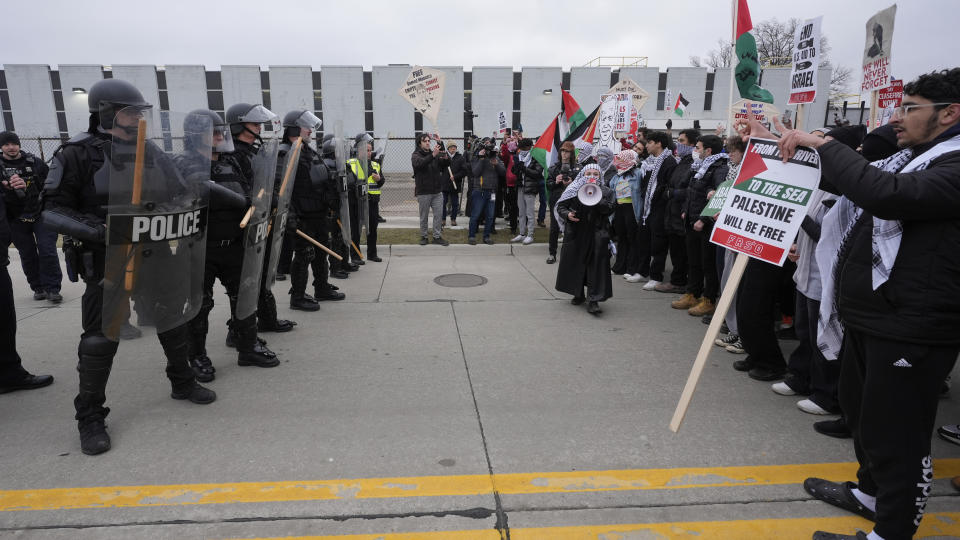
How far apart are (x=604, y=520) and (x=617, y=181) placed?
6262mm

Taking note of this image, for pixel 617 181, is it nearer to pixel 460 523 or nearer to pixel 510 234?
pixel 510 234

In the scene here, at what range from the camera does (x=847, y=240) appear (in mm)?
2641

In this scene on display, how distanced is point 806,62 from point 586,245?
2.91 metres

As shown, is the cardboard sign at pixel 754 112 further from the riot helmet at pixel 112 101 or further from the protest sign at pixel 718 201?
the riot helmet at pixel 112 101

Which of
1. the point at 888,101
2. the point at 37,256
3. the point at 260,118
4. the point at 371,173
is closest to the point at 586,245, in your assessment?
the point at 260,118

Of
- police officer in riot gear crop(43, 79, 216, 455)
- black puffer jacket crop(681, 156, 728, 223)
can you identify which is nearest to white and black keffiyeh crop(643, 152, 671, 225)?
black puffer jacket crop(681, 156, 728, 223)

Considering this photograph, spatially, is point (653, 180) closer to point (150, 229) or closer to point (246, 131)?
point (246, 131)

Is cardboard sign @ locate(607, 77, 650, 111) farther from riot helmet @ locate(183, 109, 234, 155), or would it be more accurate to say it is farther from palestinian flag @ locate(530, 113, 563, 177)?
riot helmet @ locate(183, 109, 234, 155)

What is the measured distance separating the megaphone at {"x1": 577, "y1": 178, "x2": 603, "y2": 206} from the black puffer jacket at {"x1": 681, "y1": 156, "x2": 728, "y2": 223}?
100 cm

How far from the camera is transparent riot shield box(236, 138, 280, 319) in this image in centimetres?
411

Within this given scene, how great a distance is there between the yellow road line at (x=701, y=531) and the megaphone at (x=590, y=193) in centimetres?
413

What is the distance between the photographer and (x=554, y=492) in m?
2.86

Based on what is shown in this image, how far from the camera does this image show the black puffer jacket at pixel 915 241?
6.82 feet

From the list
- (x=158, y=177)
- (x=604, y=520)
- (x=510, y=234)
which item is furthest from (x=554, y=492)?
(x=510, y=234)
